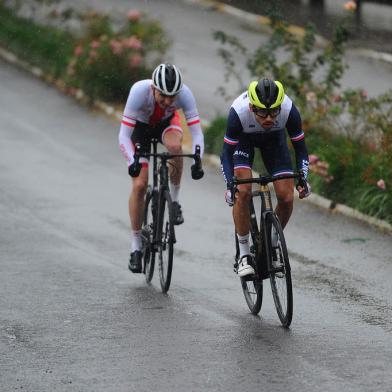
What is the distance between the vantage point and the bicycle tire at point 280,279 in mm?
9445

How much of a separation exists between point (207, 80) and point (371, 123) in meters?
10.8

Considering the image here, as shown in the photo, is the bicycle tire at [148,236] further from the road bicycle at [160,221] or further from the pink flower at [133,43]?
the pink flower at [133,43]

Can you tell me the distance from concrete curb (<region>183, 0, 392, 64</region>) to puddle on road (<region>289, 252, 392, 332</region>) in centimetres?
1375

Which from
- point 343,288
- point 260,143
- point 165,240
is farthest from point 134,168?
point 343,288

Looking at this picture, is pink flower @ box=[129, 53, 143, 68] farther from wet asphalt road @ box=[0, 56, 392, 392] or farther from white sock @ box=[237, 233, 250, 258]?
white sock @ box=[237, 233, 250, 258]

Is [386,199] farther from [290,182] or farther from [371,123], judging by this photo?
[290,182]

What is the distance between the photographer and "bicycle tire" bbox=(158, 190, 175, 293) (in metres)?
11.3

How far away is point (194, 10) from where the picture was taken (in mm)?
36219

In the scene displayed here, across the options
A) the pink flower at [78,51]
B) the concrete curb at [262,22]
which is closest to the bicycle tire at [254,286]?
the pink flower at [78,51]

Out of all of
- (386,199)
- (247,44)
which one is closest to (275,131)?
(386,199)

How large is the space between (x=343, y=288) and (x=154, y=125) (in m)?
2.42

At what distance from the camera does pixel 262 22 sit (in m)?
33.1

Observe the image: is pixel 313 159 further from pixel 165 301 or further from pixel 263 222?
pixel 263 222

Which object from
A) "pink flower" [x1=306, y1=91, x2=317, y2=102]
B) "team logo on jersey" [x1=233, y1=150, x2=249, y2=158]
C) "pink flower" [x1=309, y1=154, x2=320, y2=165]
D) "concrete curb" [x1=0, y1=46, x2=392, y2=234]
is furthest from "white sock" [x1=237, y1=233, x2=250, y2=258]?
"pink flower" [x1=306, y1=91, x2=317, y2=102]
